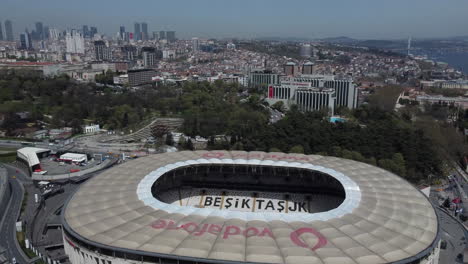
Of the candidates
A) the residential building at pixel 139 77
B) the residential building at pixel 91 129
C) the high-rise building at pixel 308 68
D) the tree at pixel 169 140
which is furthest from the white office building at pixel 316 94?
the residential building at pixel 139 77

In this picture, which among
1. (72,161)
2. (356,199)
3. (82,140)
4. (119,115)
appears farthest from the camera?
(119,115)

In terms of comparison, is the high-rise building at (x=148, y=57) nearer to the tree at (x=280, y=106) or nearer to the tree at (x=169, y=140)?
the tree at (x=280, y=106)

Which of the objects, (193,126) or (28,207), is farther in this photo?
(193,126)

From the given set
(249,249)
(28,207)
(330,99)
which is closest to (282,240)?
(249,249)

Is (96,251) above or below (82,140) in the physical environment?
above

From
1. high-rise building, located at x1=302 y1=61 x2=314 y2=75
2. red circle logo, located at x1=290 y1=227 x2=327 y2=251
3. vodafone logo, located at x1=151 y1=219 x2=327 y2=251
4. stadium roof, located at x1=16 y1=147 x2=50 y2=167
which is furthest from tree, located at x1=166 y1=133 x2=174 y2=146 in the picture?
high-rise building, located at x1=302 y1=61 x2=314 y2=75

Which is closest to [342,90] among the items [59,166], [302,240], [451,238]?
[451,238]

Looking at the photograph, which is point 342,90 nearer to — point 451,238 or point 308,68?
point 308,68

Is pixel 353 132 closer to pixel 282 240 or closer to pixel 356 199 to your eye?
pixel 356 199

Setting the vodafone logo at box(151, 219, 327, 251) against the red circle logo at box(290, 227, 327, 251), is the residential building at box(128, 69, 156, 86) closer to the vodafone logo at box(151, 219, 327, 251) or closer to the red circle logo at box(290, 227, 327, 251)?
the vodafone logo at box(151, 219, 327, 251)
